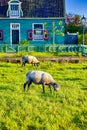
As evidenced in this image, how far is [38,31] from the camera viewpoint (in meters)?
42.6

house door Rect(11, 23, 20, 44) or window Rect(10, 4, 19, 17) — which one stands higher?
window Rect(10, 4, 19, 17)

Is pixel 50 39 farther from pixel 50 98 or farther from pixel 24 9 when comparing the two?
pixel 50 98

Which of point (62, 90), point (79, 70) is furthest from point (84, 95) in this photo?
point (79, 70)

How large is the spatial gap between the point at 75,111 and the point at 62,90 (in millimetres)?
2952

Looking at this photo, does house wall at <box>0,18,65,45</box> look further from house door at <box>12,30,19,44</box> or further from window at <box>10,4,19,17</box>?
window at <box>10,4,19,17</box>

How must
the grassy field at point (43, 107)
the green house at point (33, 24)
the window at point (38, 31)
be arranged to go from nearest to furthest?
the grassy field at point (43, 107), the green house at point (33, 24), the window at point (38, 31)

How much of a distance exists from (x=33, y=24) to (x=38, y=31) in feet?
2.80

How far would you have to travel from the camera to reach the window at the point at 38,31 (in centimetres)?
4266

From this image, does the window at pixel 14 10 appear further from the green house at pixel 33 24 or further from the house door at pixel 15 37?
the house door at pixel 15 37

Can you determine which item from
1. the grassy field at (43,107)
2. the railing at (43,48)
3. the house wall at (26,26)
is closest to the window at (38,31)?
the house wall at (26,26)

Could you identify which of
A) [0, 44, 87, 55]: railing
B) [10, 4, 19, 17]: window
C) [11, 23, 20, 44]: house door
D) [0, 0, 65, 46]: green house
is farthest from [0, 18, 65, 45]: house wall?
[0, 44, 87, 55]: railing

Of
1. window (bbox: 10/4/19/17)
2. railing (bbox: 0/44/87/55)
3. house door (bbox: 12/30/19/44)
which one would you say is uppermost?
window (bbox: 10/4/19/17)

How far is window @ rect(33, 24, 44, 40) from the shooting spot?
140 ft

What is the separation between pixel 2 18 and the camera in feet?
139
